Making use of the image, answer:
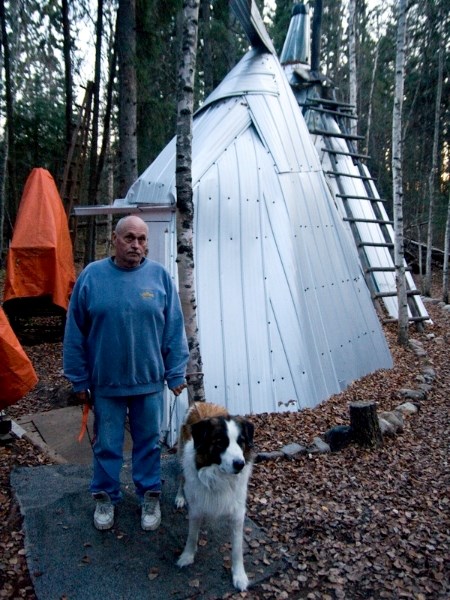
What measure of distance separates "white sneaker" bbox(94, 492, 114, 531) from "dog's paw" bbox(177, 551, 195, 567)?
537mm

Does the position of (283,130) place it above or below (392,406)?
above

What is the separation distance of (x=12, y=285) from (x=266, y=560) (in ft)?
19.1

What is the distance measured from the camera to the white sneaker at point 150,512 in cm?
296

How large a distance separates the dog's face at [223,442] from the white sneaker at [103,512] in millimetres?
805

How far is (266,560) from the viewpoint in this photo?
2.82 meters

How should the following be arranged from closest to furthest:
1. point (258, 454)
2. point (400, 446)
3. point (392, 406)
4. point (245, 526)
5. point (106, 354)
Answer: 1. point (106, 354)
2. point (245, 526)
3. point (258, 454)
4. point (400, 446)
5. point (392, 406)

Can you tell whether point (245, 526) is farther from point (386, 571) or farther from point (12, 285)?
point (12, 285)

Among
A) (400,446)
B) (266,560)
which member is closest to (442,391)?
(400,446)

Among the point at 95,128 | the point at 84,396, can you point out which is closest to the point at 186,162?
the point at 84,396

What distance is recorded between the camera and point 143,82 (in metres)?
9.84

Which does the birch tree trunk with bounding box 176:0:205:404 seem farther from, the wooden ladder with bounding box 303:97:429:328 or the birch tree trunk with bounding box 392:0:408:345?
the wooden ladder with bounding box 303:97:429:328

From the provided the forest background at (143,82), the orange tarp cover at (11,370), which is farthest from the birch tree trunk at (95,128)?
the orange tarp cover at (11,370)

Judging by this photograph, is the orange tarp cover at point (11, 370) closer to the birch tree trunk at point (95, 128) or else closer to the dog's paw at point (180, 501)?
the dog's paw at point (180, 501)

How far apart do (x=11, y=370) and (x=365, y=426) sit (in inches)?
125
